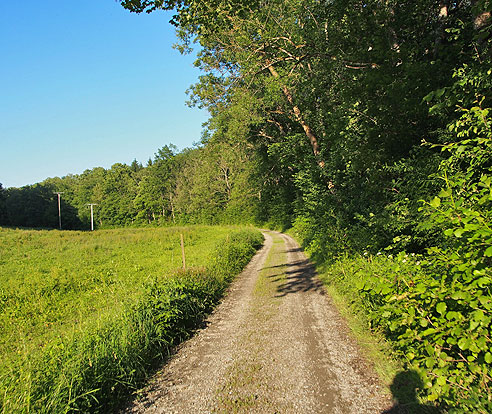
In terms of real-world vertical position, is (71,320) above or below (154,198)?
below

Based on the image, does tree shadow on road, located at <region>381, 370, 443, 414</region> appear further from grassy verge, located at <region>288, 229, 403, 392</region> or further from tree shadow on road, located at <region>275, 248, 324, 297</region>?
tree shadow on road, located at <region>275, 248, 324, 297</region>

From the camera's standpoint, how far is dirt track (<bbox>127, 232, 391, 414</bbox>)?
3557 mm

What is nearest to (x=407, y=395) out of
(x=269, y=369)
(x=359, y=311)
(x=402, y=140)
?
(x=269, y=369)

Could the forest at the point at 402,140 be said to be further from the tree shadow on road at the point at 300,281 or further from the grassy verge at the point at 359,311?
the tree shadow on road at the point at 300,281

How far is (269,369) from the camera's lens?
4312 millimetres

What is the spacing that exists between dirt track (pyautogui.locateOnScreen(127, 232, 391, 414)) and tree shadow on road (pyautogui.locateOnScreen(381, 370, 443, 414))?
5.2 inches

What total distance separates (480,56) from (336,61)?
9.98 ft

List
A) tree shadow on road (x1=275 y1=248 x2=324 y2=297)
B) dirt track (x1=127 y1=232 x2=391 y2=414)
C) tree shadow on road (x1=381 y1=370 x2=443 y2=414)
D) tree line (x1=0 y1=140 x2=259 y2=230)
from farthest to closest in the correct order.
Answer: tree line (x1=0 y1=140 x2=259 y2=230)
tree shadow on road (x1=275 y1=248 x2=324 y2=297)
dirt track (x1=127 y1=232 x2=391 y2=414)
tree shadow on road (x1=381 y1=370 x2=443 y2=414)

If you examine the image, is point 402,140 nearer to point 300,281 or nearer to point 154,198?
point 300,281

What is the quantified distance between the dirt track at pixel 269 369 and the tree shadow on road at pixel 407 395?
132 mm

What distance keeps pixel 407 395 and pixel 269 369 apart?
1788 millimetres

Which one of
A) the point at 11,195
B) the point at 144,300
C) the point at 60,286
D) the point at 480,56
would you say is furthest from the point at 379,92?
the point at 11,195

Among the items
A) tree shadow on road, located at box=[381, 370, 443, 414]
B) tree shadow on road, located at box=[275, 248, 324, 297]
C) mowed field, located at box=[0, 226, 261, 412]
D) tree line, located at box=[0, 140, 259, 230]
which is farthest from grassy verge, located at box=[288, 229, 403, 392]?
tree line, located at box=[0, 140, 259, 230]

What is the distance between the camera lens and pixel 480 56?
4.82 meters
